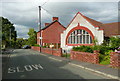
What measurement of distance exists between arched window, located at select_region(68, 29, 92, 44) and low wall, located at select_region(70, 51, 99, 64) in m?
10.1

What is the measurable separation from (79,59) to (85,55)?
139 centimetres

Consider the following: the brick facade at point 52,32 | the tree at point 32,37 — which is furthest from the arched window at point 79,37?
the tree at point 32,37

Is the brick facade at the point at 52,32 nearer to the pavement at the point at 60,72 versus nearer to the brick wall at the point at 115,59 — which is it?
the pavement at the point at 60,72

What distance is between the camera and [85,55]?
1346cm

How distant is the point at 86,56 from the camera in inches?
525

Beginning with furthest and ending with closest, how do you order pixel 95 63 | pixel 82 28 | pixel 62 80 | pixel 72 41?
1. pixel 72 41
2. pixel 82 28
3. pixel 95 63
4. pixel 62 80

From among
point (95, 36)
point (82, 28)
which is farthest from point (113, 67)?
point (82, 28)

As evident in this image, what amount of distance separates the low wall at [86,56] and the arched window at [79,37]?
10.1 meters

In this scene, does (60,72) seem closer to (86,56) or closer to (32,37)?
(86,56)

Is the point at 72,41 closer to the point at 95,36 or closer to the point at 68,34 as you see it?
the point at 68,34

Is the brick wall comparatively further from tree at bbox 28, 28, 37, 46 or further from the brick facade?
tree at bbox 28, 28, 37, 46

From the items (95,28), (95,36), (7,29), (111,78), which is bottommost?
(111,78)

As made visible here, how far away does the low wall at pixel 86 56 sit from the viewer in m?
11.9

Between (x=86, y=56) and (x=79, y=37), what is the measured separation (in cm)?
1347
